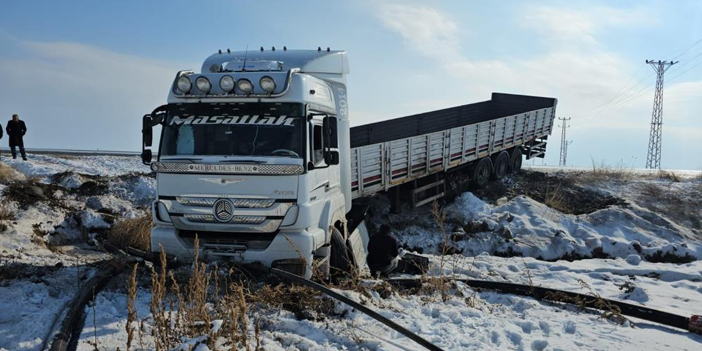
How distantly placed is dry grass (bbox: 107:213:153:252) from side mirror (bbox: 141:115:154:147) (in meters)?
3.13

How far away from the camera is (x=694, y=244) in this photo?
483 inches

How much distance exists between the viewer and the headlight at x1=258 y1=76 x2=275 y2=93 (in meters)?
6.54

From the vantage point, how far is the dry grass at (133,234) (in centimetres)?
941

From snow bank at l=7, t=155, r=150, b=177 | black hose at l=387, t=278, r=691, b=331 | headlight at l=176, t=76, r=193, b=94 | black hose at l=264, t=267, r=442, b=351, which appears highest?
headlight at l=176, t=76, r=193, b=94

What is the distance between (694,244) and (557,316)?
846 centimetres

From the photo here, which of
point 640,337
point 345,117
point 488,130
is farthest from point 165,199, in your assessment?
point 488,130

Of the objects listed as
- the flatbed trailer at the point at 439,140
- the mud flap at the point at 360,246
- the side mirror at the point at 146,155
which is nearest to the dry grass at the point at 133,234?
the side mirror at the point at 146,155

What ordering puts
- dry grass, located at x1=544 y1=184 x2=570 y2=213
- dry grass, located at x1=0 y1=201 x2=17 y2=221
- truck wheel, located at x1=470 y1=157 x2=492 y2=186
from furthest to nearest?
truck wheel, located at x1=470 y1=157 x2=492 y2=186, dry grass, located at x1=544 y1=184 x2=570 y2=213, dry grass, located at x1=0 y1=201 x2=17 y2=221

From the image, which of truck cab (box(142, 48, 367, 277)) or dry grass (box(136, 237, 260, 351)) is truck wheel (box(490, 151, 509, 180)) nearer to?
truck cab (box(142, 48, 367, 277))

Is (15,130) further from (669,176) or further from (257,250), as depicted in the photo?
(669,176)

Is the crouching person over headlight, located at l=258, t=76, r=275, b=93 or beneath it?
beneath

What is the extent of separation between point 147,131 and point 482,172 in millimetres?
11511

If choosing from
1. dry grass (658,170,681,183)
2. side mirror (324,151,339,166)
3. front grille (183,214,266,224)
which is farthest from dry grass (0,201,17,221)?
dry grass (658,170,681,183)

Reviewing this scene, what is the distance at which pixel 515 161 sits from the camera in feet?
59.9
